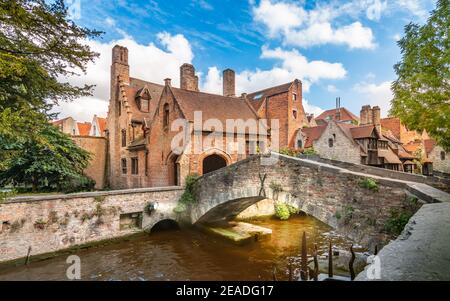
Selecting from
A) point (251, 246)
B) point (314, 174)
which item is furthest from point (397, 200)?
point (251, 246)

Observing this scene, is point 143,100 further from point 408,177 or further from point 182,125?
point 408,177

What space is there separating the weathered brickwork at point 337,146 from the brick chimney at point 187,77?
43.7 feet

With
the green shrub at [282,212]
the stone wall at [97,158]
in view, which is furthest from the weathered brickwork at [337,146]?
the stone wall at [97,158]

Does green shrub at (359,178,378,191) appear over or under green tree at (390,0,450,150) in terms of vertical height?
under

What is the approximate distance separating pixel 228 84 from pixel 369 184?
19.0m

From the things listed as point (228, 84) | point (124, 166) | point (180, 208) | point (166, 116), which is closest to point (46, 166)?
point (124, 166)

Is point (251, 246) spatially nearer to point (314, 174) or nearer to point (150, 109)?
point (314, 174)

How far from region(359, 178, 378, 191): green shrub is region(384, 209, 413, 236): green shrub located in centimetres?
79

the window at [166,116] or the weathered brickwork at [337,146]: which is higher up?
the window at [166,116]

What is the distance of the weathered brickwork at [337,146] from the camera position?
22844 millimetres

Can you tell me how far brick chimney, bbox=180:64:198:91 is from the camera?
21.3 meters

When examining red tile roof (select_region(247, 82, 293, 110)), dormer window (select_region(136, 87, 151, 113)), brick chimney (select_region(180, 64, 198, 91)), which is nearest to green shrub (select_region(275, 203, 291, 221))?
red tile roof (select_region(247, 82, 293, 110))

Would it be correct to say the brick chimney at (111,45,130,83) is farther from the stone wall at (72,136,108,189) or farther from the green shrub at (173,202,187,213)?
the green shrub at (173,202,187,213)

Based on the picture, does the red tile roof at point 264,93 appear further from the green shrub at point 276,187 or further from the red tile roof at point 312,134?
the green shrub at point 276,187
